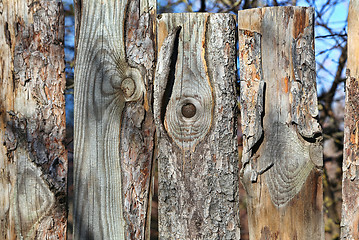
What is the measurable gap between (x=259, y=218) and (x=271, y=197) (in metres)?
0.09

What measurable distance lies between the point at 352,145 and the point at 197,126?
62cm

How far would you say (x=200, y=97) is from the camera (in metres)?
1.45

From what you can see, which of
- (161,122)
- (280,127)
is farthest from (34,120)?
(280,127)

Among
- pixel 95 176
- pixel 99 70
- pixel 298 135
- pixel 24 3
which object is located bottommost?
pixel 95 176

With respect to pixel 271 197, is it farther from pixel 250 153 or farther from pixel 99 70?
pixel 99 70

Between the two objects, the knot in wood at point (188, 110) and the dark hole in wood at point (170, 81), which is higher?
the dark hole in wood at point (170, 81)

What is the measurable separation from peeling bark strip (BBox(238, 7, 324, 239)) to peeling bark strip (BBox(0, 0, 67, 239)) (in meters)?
0.69

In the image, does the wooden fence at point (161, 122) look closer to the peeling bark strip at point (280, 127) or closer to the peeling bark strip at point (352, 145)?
the peeling bark strip at point (280, 127)

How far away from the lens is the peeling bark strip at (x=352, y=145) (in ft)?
5.02


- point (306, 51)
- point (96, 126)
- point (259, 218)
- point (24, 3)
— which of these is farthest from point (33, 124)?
point (306, 51)

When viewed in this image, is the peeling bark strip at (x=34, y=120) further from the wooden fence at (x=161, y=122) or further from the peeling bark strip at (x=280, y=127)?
the peeling bark strip at (x=280, y=127)

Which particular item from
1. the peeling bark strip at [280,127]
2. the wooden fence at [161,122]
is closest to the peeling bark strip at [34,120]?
the wooden fence at [161,122]

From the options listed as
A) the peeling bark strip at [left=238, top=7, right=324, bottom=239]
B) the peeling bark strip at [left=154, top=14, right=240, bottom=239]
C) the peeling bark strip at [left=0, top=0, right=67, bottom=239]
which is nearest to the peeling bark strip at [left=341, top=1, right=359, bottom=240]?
the peeling bark strip at [left=238, top=7, right=324, bottom=239]

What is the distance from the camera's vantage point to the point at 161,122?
57.2 inches
